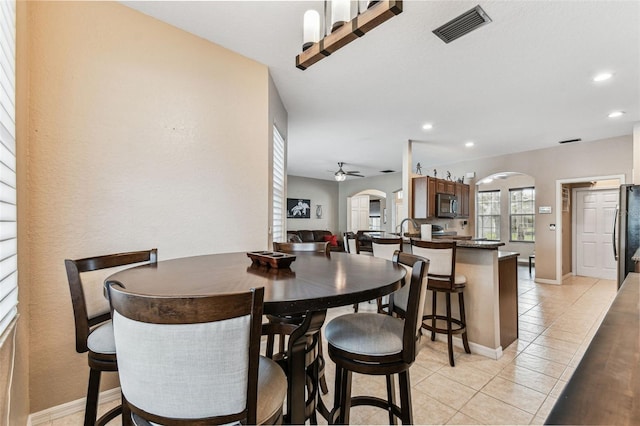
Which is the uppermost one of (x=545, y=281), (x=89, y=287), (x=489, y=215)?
(x=489, y=215)

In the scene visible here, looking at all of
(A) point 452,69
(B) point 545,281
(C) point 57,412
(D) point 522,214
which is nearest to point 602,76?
(A) point 452,69

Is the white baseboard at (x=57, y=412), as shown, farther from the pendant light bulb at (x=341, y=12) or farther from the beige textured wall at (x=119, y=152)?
the pendant light bulb at (x=341, y=12)

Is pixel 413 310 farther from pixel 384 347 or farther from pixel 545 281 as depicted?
pixel 545 281

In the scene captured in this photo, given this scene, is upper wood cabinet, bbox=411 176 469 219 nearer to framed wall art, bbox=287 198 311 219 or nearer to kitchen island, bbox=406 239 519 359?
kitchen island, bbox=406 239 519 359

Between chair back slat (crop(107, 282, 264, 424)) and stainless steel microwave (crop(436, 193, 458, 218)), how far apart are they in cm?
545

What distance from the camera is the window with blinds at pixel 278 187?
3234 millimetres

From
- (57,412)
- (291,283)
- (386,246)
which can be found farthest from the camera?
(386,246)

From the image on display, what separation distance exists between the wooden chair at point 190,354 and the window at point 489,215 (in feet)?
29.1

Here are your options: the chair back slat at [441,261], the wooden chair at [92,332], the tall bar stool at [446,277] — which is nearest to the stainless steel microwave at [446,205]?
the tall bar stool at [446,277]

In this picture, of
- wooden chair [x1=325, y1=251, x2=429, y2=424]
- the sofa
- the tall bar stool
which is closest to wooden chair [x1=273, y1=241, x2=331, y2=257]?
wooden chair [x1=325, y1=251, x2=429, y2=424]

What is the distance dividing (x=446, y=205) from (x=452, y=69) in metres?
3.52

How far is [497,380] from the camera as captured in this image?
2.20 meters

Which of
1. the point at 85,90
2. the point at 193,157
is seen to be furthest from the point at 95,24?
the point at 193,157

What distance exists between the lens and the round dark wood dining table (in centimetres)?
94
